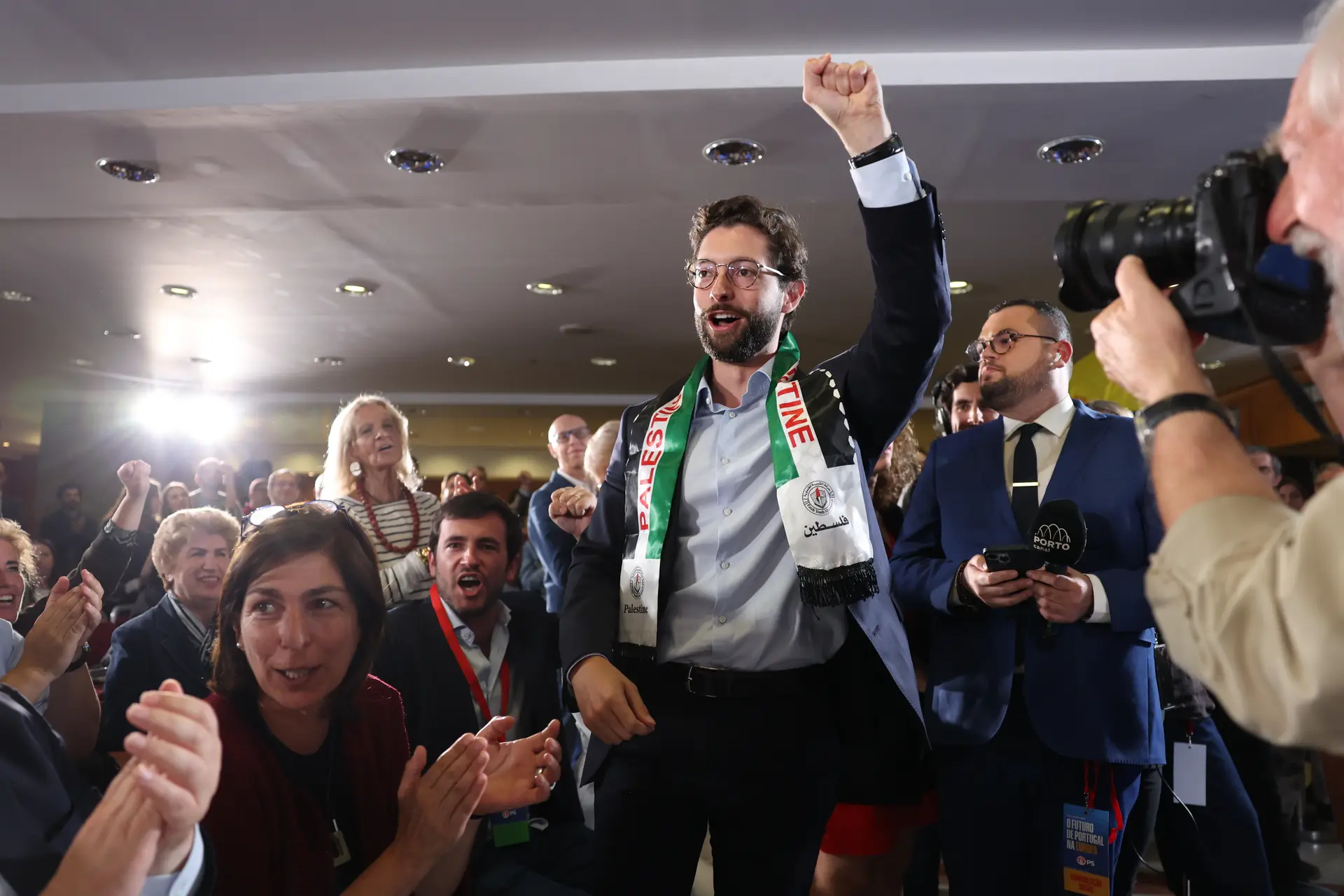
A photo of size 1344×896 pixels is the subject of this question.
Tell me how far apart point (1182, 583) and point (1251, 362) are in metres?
7.60

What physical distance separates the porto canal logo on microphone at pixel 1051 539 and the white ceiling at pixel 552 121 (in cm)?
176

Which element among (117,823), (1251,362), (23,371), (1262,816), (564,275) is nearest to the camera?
(117,823)

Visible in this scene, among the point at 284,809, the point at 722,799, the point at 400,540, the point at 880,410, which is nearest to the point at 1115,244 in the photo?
the point at 880,410

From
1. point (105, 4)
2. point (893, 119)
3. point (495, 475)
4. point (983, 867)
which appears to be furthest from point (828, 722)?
point (495, 475)

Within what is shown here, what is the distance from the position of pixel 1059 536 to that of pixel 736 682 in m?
0.77

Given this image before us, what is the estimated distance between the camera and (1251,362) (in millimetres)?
7086

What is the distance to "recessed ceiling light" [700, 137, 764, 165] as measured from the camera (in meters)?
3.47

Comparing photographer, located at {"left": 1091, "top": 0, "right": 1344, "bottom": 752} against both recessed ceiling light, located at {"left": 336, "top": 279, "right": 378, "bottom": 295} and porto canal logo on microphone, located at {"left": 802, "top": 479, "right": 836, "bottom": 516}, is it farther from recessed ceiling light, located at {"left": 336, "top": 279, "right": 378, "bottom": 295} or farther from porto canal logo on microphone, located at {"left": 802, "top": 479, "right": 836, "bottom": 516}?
recessed ceiling light, located at {"left": 336, "top": 279, "right": 378, "bottom": 295}

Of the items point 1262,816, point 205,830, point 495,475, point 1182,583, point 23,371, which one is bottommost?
point 1262,816

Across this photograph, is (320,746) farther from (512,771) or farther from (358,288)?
(358,288)

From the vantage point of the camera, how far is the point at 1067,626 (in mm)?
1901

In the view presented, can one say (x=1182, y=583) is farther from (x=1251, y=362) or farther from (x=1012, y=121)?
(x=1251, y=362)

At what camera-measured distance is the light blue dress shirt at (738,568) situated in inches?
58.9

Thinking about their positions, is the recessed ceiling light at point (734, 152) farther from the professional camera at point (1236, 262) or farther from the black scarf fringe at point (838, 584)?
the professional camera at point (1236, 262)
